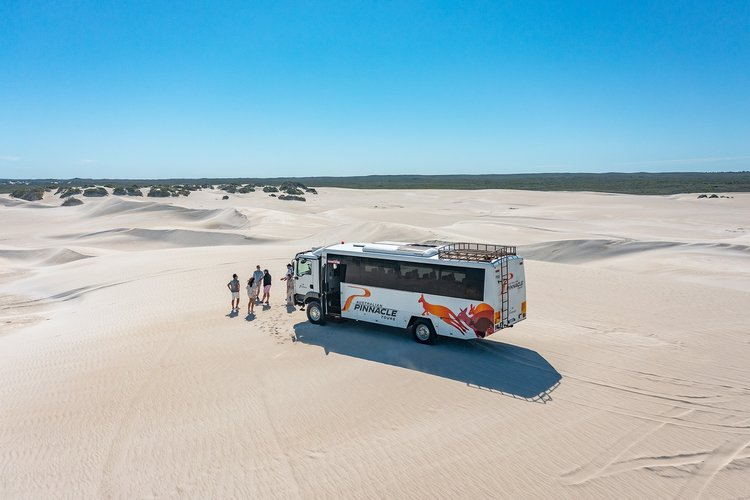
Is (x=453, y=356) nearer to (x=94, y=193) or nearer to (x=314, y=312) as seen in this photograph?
(x=314, y=312)

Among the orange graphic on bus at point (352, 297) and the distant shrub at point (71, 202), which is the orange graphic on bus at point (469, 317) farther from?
the distant shrub at point (71, 202)

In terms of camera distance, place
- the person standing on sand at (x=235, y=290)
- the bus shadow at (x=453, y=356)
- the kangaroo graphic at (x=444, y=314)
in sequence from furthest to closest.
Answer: the person standing on sand at (x=235, y=290) < the kangaroo graphic at (x=444, y=314) < the bus shadow at (x=453, y=356)

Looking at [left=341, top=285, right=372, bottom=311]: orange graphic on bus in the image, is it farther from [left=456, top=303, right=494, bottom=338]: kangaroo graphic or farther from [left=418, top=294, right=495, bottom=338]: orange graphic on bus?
[left=456, top=303, right=494, bottom=338]: kangaroo graphic

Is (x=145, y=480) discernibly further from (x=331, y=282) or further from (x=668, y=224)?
(x=668, y=224)

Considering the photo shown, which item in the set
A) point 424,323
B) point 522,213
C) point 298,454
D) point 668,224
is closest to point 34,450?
point 298,454

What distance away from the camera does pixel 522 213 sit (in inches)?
2206

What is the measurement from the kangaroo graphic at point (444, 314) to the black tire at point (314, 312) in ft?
12.0

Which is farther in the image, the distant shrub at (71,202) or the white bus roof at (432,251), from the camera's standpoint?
the distant shrub at (71,202)

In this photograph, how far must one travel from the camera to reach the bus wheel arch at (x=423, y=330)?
46.3 feet

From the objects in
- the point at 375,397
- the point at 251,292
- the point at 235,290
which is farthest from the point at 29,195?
the point at 375,397

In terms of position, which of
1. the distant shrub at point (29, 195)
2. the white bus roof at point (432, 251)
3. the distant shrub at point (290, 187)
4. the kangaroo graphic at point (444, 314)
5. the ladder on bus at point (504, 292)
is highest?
the distant shrub at point (290, 187)

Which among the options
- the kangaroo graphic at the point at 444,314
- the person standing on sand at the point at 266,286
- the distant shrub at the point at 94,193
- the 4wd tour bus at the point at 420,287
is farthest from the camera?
the distant shrub at the point at 94,193

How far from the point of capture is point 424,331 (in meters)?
14.2

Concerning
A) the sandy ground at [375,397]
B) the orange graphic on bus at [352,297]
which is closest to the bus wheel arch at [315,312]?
the sandy ground at [375,397]
